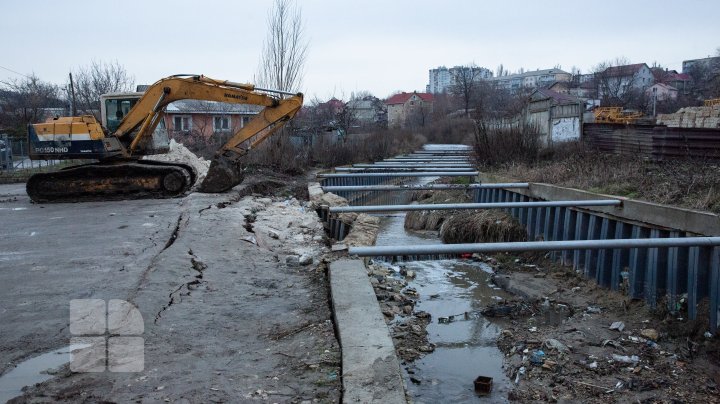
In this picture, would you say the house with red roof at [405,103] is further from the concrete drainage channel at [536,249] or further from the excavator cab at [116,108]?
the concrete drainage channel at [536,249]

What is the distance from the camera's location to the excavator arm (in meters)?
13.1

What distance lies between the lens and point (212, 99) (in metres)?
13.2

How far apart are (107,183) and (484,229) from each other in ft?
→ 29.4

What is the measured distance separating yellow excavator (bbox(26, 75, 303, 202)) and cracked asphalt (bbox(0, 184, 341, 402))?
10.7 ft

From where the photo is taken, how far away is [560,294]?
8.50 meters


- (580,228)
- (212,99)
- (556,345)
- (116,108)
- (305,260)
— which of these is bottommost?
(556,345)

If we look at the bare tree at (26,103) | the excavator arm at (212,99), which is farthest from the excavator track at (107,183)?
the bare tree at (26,103)

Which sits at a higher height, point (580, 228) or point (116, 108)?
point (116, 108)

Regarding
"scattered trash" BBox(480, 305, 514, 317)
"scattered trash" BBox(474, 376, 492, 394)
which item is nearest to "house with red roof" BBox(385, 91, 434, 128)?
"scattered trash" BBox(480, 305, 514, 317)

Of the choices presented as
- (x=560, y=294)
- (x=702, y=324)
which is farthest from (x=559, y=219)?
(x=702, y=324)

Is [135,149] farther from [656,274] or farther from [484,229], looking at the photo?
[656,274]

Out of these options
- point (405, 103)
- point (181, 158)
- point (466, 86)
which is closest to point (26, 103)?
point (181, 158)

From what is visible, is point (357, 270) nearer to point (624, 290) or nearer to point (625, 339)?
point (625, 339)

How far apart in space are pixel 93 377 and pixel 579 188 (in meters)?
9.56
